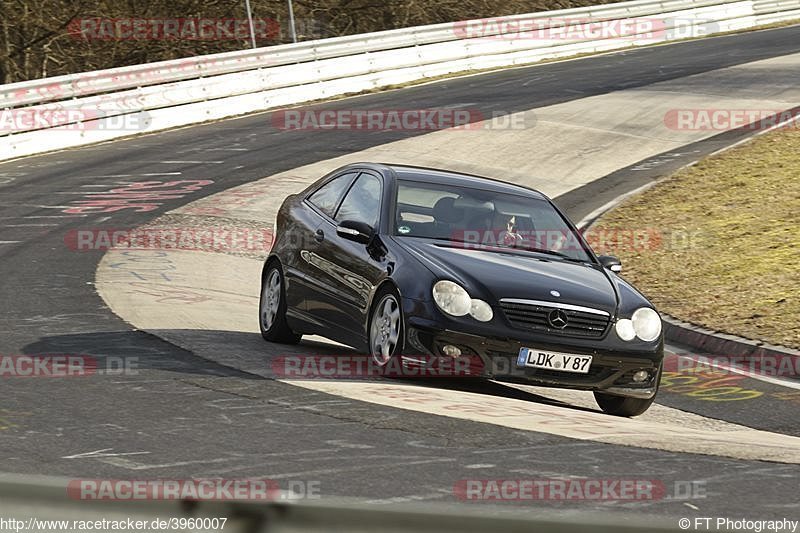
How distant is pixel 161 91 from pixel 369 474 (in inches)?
862

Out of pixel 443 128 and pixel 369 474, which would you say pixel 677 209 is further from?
pixel 369 474

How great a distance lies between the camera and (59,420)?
7.30 metres

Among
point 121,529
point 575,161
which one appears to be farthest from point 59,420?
point 575,161

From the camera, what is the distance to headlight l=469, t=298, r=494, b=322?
8.88 metres

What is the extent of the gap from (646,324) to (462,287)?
4.45 ft

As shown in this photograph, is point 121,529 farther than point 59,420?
No

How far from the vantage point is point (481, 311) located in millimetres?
8891
